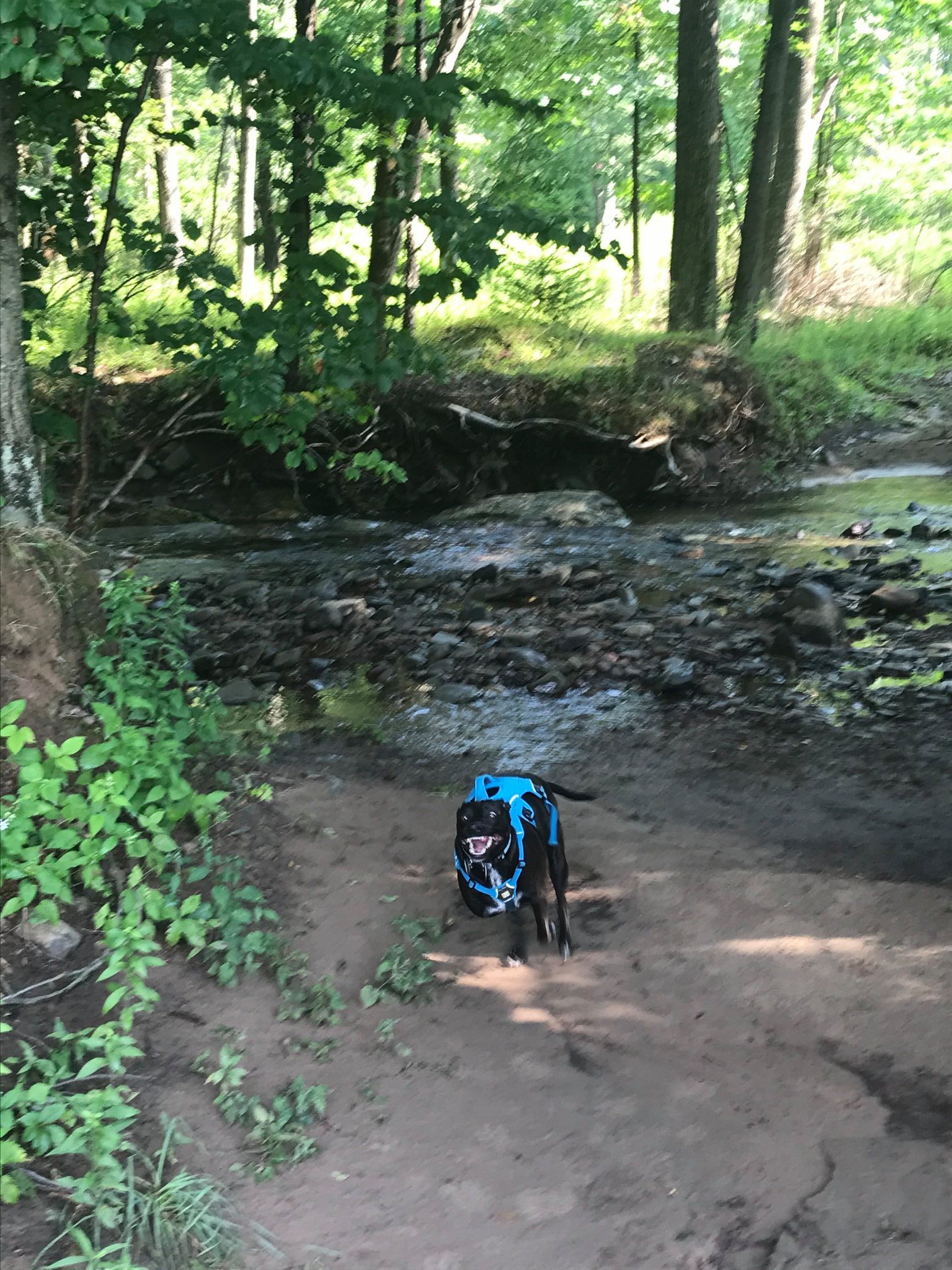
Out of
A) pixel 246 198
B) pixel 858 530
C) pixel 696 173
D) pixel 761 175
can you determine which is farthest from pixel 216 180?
pixel 761 175

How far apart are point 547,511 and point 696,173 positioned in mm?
6644

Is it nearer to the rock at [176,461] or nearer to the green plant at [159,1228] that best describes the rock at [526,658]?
the green plant at [159,1228]

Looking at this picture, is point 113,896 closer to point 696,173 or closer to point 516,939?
point 516,939

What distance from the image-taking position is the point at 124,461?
14.0m

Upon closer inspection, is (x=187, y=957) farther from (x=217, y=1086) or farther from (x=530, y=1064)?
(x=530, y=1064)

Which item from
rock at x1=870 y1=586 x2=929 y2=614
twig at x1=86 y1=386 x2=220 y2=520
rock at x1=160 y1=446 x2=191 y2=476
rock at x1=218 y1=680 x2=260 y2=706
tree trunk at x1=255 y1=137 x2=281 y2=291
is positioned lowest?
rock at x1=218 y1=680 x2=260 y2=706

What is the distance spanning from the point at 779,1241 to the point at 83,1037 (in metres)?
2.06

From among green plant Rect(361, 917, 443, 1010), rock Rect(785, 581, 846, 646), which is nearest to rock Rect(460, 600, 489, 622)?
rock Rect(785, 581, 846, 646)

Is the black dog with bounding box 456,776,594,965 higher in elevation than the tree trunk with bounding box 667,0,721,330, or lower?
lower

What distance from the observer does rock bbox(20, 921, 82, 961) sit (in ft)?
11.5

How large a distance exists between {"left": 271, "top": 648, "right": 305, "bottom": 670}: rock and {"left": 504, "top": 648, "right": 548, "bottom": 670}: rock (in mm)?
1760

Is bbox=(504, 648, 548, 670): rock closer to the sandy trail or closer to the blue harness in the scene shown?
the sandy trail

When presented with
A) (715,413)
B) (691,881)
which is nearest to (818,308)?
(715,413)

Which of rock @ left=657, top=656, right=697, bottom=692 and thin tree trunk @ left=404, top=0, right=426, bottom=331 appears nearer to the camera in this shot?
thin tree trunk @ left=404, top=0, right=426, bottom=331
